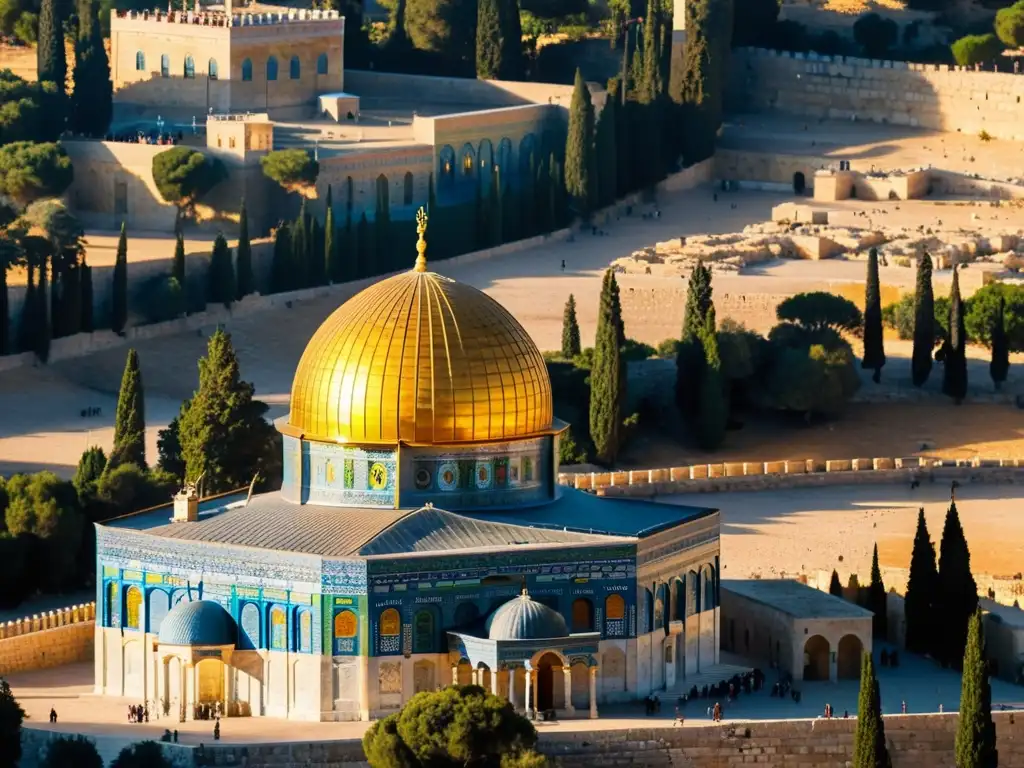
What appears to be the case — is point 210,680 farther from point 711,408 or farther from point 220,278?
point 220,278

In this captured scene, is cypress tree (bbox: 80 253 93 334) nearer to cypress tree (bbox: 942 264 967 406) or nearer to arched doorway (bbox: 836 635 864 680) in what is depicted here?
cypress tree (bbox: 942 264 967 406)

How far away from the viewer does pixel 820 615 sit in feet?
229

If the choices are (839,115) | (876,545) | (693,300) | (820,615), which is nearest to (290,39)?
(839,115)

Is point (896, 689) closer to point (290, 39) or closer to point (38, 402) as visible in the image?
point (38, 402)

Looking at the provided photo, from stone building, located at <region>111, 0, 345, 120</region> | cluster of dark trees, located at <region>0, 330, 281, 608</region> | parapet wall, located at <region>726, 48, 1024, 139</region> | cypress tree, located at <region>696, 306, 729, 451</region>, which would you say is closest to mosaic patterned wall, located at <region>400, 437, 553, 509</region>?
cluster of dark trees, located at <region>0, 330, 281, 608</region>

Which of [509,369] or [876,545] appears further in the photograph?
[876,545]

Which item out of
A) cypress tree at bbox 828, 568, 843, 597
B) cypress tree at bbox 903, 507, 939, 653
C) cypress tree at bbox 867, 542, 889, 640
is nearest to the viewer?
cypress tree at bbox 903, 507, 939, 653

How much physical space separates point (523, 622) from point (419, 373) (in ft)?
13.5

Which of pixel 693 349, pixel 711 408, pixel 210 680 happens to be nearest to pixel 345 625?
pixel 210 680

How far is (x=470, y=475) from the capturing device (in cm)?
6769

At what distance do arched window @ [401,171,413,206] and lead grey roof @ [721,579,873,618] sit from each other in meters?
35.6

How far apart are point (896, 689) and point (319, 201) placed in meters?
38.3

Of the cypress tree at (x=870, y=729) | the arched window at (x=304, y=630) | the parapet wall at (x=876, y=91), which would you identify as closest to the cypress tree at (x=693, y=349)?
the arched window at (x=304, y=630)

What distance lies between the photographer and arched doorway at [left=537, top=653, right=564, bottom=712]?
65750mm
